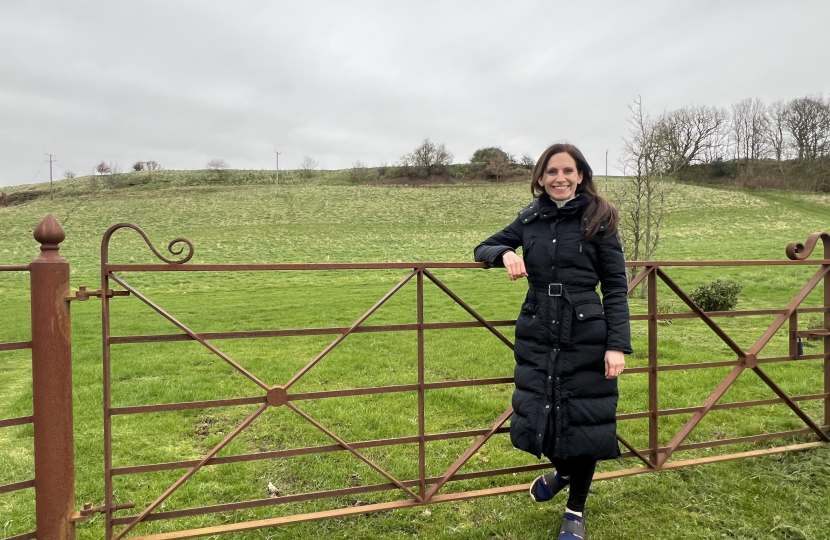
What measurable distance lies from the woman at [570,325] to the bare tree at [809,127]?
54.1 metres

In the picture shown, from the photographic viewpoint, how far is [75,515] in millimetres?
2432

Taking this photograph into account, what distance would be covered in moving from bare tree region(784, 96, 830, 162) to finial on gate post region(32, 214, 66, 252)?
5588 cm

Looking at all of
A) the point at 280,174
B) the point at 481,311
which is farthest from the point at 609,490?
the point at 280,174

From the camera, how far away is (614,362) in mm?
2420

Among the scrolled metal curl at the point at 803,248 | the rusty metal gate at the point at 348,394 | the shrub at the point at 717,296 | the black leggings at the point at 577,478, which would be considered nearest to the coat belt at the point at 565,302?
the rusty metal gate at the point at 348,394

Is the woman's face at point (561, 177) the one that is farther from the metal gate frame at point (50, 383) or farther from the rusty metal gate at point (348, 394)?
the metal gate frame at point (50, 383)

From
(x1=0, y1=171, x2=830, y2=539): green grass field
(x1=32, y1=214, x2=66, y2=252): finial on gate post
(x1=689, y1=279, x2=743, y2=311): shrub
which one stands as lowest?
(x1=0, y1=171, x2=830, y2=539): green grass field

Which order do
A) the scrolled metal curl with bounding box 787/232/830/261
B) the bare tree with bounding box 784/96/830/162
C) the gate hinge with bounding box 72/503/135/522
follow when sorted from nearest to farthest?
the gate hinge with bounding box 72/503/135/522, the scrolled metal curl with bounding box 787/232/830/261, the bare tree with bounding box 784/96/830/162

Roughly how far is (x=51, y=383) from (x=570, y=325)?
244 centimetres

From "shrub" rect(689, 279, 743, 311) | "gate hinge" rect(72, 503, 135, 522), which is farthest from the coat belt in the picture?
"shrub" rect(689, 279, 743, 311)

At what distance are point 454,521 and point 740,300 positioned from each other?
1164 centimetres

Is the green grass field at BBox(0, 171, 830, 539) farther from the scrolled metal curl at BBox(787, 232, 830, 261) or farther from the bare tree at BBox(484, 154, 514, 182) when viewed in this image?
the bare tree at BBox(484, 154, 514, 182)

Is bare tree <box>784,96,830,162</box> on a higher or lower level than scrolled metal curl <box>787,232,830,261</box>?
higher

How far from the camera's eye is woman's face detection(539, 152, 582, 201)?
2.59m
